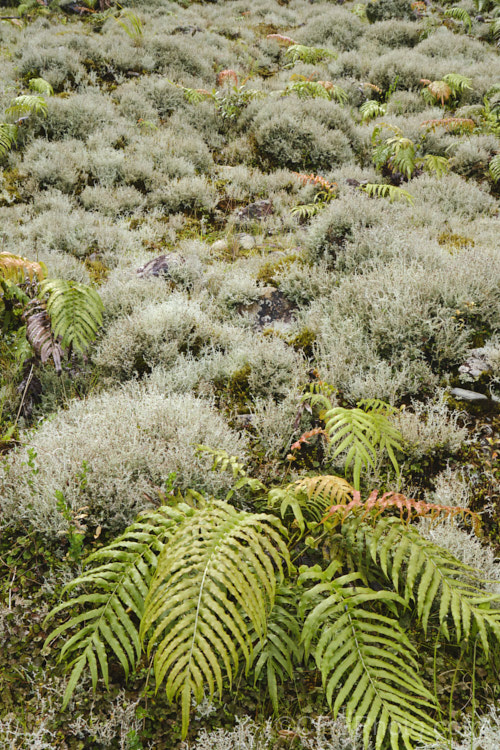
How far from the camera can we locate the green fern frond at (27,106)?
7.28 m

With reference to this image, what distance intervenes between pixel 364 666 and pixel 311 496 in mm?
798

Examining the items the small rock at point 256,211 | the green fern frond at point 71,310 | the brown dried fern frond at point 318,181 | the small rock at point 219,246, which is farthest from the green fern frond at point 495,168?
the green fern frond at point 71,310

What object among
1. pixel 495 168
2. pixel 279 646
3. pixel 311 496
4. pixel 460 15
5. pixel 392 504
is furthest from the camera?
pixel 460 15

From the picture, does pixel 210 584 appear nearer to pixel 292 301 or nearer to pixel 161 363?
pixel 161 363

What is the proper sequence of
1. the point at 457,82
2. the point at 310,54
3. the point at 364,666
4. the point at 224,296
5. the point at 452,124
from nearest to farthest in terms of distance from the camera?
1. the point at 364,666
2. the point at 224,296
3. the point at 452,124
4. the point at 457,82
5. the point at 310,54

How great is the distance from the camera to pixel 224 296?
4.49m

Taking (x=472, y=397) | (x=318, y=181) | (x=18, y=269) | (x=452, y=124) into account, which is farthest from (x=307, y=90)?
(x=472, y=397)

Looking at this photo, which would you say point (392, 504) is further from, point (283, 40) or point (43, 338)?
point (283, 40)

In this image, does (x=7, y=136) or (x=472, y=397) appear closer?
(x=472, y=397)

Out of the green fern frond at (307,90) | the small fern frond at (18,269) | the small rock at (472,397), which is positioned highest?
the green fern frond at (307,90)

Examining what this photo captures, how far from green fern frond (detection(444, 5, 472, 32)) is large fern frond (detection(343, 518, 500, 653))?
17306 millimetres

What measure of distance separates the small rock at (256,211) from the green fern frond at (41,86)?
199 inches

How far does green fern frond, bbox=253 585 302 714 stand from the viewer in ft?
6.17

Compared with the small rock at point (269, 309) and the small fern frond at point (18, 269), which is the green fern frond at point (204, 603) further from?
the small fern frond at point (18, 269)
